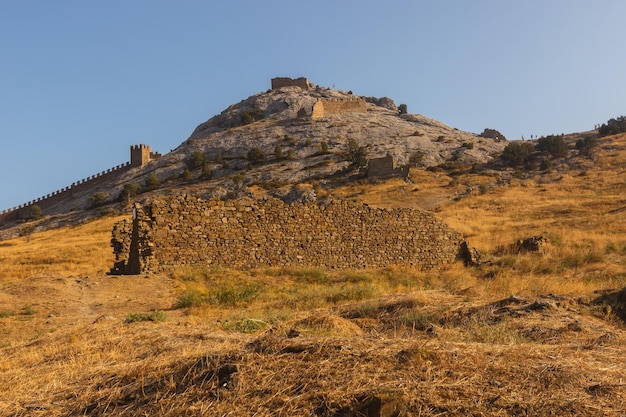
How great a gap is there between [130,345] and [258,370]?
11.1 ft

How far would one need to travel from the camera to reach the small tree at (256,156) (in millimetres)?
63156

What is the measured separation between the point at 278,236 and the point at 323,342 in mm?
13698

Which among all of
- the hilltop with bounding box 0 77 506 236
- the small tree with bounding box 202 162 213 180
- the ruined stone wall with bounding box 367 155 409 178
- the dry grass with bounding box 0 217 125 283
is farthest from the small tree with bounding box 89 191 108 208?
the ruined stone wall with bounding box 367 155 409 178

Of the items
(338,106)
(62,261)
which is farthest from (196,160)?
(62,261)

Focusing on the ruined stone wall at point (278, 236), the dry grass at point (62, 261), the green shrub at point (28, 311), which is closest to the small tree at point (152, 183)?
the dry grass at point (62, 261)

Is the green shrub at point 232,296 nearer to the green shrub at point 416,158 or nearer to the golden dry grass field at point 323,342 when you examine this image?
the golden dry grass field at point 323,342

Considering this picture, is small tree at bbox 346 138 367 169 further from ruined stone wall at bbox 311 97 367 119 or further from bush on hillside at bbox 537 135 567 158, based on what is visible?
ruined stone wall at bbox 311 97 367 119

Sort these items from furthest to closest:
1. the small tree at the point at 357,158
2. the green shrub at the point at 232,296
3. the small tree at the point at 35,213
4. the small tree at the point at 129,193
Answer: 1. the small tree at the point at 35,213
2. the small tree at the point at 129,193
3. the small tree at the point at 357,158
4. the green shrub at the point at 232,296

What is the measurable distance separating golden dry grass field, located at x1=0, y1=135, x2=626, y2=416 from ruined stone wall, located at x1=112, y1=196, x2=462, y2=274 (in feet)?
2.88

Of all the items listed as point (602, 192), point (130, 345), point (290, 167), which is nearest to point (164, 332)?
point (130, 345)

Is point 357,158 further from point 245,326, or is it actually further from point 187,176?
point 245,326

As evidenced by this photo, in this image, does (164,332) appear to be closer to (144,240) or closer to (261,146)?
Result: (144,240)

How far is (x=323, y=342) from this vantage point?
15.2 ft

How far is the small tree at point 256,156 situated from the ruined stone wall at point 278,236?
43.6m
